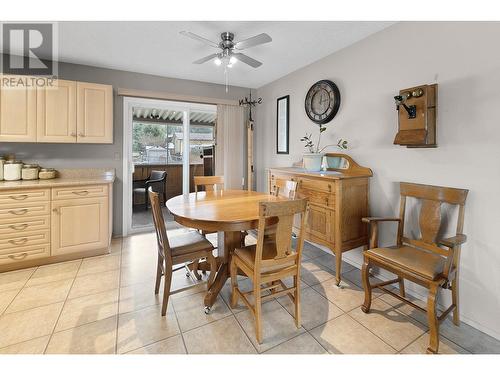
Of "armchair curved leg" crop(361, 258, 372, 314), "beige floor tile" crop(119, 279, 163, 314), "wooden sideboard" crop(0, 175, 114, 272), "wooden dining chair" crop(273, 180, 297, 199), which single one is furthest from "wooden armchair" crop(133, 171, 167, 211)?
"armchair curved leg" crop(361, 258, 372, 314)

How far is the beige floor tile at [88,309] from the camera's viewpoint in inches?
72.4

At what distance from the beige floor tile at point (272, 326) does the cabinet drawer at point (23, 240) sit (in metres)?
2.40

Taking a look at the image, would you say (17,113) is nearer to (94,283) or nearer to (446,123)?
(94,283)

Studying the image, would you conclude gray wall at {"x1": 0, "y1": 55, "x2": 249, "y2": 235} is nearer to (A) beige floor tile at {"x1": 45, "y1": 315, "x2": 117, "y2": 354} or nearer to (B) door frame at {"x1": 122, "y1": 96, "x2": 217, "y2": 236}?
(B) door frame at {"x1": 122, "y1": 96, "x2": 217, "y2": 236}

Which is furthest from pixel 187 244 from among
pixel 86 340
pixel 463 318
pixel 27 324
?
pixel 463 318

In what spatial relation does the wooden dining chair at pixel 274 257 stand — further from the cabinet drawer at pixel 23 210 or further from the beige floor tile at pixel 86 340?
the cabinet drawer at pixel 23 210

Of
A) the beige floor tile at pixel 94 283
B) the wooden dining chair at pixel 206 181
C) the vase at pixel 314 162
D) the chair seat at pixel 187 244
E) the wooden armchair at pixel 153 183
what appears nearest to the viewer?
the chair seat at pixel 187 244

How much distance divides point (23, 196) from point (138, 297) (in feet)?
5.74

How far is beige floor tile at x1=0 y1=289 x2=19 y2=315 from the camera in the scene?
6.63ft

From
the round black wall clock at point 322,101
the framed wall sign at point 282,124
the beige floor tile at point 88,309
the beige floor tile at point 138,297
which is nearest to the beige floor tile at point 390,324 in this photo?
the beige floor tile at point 138,297

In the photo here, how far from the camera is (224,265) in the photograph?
7.25 ft

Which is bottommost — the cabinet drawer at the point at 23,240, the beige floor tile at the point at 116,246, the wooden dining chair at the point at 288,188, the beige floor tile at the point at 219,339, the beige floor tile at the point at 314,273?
the beige floor tile at the point at 219,339

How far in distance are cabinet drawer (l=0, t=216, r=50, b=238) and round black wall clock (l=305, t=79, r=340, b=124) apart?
348cm
